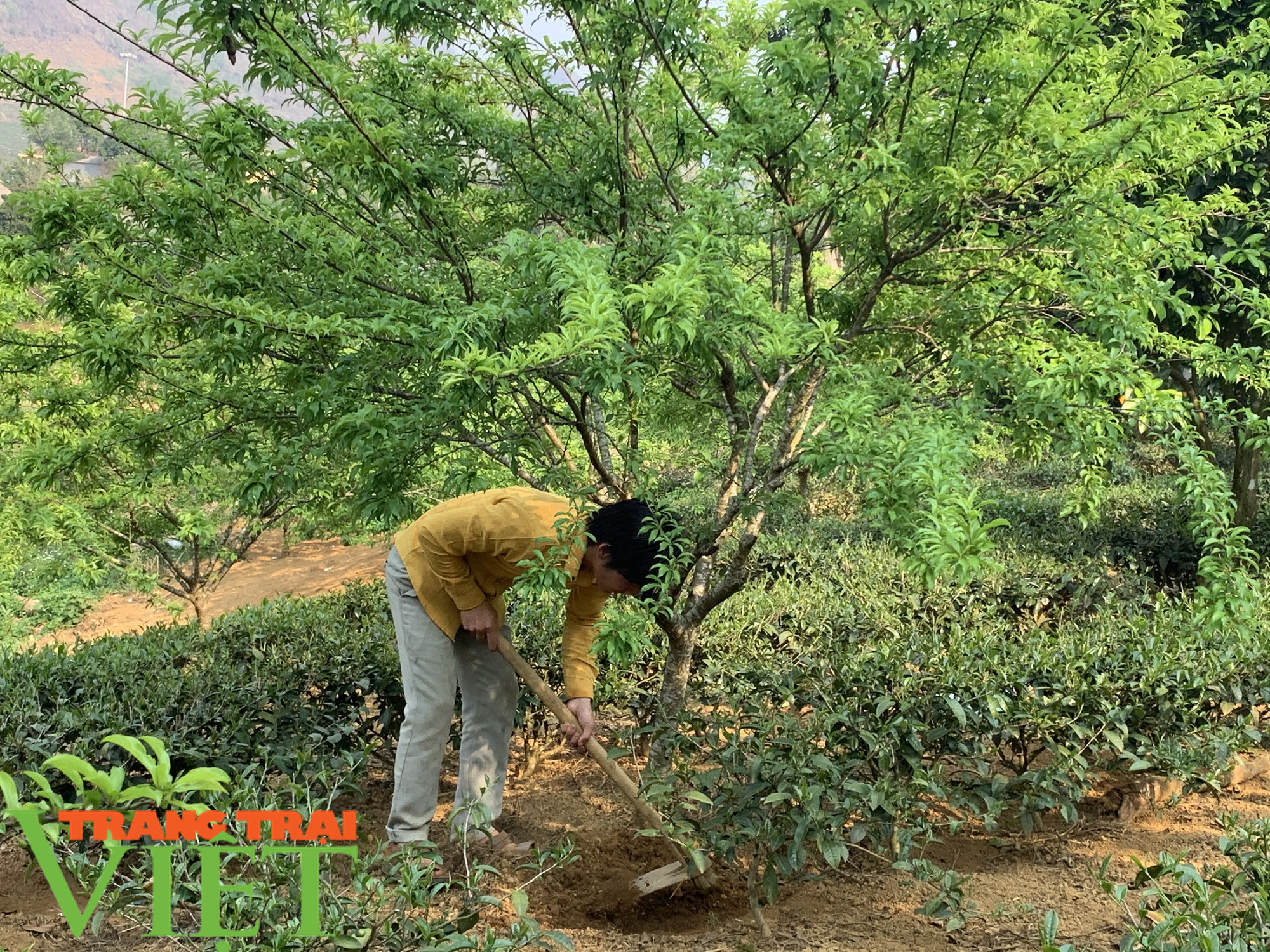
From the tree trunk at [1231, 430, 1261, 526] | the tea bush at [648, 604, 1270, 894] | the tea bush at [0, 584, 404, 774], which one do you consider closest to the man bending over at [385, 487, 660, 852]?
the tea bush at [0, 584, 404, 774]

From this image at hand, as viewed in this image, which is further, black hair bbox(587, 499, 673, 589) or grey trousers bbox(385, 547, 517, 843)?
grey trousers bbox(385, 547, 517, 843)

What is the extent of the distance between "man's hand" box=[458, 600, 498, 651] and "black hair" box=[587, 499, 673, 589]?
0.46 metres

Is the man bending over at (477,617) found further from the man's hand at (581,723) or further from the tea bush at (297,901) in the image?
the tea bush at (297,901)

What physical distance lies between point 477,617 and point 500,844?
94 cm

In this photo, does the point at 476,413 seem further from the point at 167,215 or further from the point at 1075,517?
the point at 1075,517

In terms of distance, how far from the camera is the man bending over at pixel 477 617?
2686 mm

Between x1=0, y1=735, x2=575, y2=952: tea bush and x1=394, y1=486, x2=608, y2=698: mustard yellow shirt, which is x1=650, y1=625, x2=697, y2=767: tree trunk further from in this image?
x1=0, y1=735, x2=575, y2=952: tea bush

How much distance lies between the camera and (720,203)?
9.32ft

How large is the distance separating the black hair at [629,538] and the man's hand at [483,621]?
0.46 m

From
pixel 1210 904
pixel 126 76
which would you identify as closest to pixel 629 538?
pixel 1210 904

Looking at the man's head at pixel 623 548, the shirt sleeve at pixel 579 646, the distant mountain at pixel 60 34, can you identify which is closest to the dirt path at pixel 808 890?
the shirt sleeve at pixel 579 646

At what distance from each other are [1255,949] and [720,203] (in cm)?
238

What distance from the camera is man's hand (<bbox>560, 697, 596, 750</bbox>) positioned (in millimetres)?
2910

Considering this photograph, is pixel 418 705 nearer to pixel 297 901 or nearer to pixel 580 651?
pixel 580 651
